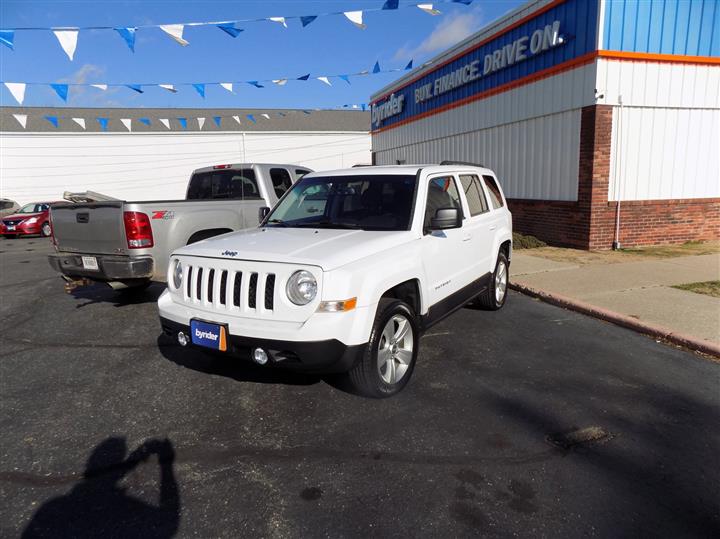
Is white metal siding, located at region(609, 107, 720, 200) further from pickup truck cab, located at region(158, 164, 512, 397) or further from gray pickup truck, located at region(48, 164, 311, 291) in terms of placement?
gray pickup truck, located at region(48, 164, 311, 291)

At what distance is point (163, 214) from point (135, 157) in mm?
28900

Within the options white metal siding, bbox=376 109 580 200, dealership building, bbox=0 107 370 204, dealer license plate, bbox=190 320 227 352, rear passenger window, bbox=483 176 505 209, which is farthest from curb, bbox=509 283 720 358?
dealership building, bbox=0 107 370 204

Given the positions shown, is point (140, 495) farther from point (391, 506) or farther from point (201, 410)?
point (391, 506)

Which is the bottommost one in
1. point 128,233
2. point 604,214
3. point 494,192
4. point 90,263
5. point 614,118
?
point 604,214

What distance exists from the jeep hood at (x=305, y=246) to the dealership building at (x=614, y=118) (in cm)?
575

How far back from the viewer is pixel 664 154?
1039 centimetres

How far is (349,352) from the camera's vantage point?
333cm

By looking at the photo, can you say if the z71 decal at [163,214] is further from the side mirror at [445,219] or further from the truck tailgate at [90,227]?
the side mirror at [445,219]

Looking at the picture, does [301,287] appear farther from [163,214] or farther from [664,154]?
[664,154]

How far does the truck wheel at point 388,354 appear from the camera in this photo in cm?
354

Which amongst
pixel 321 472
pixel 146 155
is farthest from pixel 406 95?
pixel 146 155

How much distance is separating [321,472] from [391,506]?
20.1 inches

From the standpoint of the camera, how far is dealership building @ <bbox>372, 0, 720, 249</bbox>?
32.1ft

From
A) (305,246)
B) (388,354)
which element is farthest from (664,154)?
(305,246)
